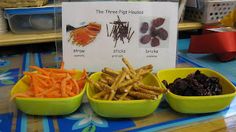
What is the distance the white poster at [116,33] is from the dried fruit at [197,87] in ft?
0.45

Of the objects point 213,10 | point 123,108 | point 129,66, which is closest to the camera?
point 123,108

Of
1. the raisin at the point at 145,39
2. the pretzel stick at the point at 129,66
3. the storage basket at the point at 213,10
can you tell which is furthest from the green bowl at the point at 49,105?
the storage basket at the point at 213,10

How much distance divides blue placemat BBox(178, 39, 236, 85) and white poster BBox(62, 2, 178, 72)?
179 mm

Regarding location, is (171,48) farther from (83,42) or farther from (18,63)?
(18,63)

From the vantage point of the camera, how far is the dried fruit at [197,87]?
1.74 ft

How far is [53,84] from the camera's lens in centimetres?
55

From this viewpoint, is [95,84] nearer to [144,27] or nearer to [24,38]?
[144,27]

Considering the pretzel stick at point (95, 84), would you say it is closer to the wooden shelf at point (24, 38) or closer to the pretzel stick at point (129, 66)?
the pretzel stick at point (129, 66)

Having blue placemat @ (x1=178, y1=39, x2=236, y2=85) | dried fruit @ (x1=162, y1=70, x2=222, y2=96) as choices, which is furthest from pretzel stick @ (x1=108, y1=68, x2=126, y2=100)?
blue placemat @ (x1=178, y1=39, x2=236, y2=85)

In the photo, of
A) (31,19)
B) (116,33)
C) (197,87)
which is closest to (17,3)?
(31,19)

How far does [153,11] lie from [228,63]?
32cm

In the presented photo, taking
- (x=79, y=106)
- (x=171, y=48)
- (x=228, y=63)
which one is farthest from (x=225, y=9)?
(x=79, y=106)

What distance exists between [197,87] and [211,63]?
0.32 m

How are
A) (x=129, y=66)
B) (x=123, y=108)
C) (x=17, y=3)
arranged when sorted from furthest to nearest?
(x=17, y=3) < (x=129, y=66) < (x=123, y=108)
